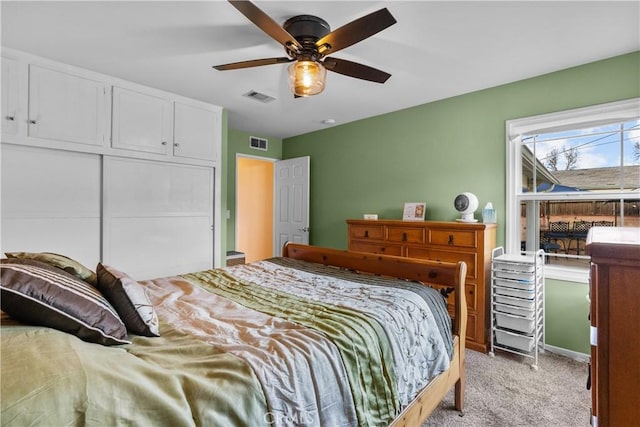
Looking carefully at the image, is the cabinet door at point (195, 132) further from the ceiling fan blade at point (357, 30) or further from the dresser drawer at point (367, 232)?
the ceiling fan blade at point (357, 30)

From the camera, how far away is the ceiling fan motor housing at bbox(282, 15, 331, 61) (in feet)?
6.24

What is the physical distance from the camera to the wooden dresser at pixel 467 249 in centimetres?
279

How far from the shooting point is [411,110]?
3.67 metres

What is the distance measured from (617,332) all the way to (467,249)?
7.42 feet

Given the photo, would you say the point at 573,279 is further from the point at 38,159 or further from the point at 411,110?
the point at 38,159

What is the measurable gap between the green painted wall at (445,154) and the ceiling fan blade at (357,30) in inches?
80.2

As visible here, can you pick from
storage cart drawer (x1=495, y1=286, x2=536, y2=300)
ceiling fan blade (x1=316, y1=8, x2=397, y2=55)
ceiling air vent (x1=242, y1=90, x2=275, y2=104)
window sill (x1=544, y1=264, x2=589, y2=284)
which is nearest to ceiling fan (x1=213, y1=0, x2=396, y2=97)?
ceiling fan blade (x1=316, y1=8, x2=397, y2=55)

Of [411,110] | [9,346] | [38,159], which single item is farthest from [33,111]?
[411,110]

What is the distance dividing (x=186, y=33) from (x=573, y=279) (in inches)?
146

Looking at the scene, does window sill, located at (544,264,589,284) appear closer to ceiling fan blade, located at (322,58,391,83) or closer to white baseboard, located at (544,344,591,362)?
white baseboard, located at (544,344,591,362)

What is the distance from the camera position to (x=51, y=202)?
8.49 feet

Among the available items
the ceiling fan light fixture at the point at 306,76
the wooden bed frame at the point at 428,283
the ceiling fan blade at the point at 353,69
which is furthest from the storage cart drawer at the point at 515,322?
the ceiling fan light fixture at the point at 306,76

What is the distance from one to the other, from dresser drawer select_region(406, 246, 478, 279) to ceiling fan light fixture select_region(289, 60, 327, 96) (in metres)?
1.92

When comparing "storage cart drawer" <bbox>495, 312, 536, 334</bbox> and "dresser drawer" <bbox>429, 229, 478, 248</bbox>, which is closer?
"storage cart drawer" <bbox>495, 312, 536, 334</bbox>
